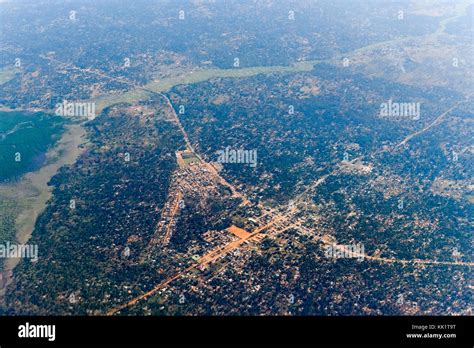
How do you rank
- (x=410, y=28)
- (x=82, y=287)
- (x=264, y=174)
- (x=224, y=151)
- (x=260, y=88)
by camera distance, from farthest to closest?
(x=410, y=28)
(x=260, y=88)
(x=224, y=151)
(x=264, y=174)
(x=82, y=287)

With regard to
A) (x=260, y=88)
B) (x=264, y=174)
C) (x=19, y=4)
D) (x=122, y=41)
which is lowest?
(x=264, y=174)

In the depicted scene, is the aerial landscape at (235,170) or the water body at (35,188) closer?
the aerial landscape at (235,170)

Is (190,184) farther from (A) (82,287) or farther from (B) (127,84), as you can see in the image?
(B) (127,84)

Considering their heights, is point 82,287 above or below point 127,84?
below

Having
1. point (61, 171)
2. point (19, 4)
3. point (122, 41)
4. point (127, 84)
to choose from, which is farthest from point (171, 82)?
point (19, 4)

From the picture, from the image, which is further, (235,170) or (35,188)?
(235,170)

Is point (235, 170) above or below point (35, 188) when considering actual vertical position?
above

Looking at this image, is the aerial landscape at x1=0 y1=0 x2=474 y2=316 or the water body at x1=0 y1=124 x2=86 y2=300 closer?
the aerial landscape at x1=0 y1=0 x2=474 y2=316

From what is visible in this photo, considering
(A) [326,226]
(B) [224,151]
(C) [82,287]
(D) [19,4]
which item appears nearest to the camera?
(C) [82,287]
